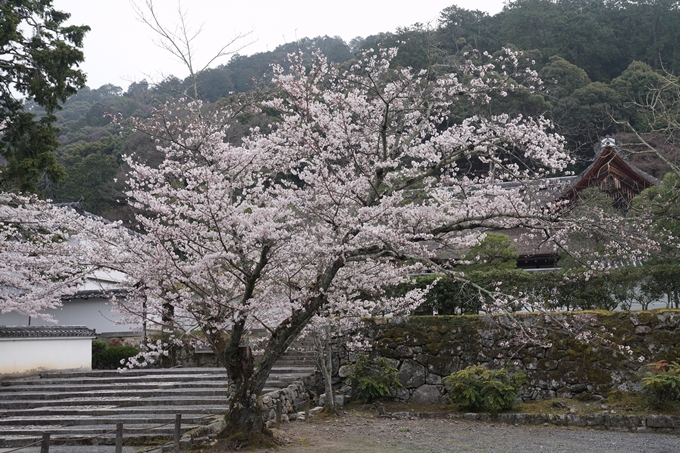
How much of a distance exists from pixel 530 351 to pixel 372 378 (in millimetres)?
3166

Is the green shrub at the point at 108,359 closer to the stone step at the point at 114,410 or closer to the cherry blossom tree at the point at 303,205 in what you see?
the stone step at the point at 114,410

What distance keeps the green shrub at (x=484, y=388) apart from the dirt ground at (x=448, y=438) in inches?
17.3

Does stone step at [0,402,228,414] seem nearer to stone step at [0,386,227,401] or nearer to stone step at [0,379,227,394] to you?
stone step at [0,386,227,401]

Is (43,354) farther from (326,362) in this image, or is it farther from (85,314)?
A: (326,362)

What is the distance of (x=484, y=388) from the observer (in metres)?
9.79

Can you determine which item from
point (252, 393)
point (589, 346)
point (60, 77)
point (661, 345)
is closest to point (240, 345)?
point (252, 393)

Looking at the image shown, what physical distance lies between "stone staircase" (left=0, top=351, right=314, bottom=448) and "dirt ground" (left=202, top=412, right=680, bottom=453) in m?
1.61

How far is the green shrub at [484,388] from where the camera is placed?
31.7 feet

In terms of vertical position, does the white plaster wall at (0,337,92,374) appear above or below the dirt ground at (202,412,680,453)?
above

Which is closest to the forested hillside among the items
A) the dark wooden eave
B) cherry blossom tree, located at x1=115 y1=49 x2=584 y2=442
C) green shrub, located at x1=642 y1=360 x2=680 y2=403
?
the dark wooden eave

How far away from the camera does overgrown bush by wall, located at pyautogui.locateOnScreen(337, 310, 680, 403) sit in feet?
31.9

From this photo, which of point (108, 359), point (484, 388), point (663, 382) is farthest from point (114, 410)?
point (663, 382)

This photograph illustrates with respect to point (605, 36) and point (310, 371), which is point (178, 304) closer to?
point (310, 371)

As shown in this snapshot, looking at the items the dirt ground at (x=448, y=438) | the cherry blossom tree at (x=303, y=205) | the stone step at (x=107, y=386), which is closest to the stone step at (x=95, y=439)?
the dirt ground at (x=448, y=438)
